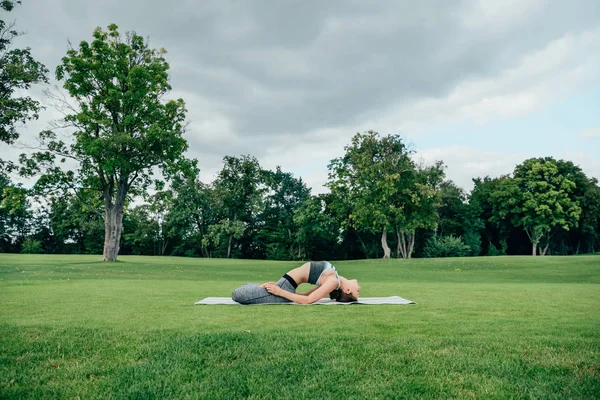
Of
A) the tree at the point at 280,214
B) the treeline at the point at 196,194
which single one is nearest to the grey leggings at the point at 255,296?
the treeline at the point at 196,194

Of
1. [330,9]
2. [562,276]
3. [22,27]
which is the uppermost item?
[22,27]

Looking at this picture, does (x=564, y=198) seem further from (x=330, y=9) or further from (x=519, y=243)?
(x=330, y=9)

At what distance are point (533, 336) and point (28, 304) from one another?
29.2 feet

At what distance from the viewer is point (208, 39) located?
2392 cm

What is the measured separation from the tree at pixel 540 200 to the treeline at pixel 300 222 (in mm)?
155

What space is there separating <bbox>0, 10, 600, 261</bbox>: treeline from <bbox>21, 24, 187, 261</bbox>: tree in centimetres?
11

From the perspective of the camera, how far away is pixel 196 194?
64.2 meters

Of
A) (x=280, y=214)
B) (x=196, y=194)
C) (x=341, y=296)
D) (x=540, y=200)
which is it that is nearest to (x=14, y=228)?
(x=196, y=194)

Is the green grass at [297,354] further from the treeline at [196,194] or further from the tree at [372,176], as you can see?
the tree at [372,176]

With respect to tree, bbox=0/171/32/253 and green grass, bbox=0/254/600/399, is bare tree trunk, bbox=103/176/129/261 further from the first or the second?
tree, bbox=0/171/32/253

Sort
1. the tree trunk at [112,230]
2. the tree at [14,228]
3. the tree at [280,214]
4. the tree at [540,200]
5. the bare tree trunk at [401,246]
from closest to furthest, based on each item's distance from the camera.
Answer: the tree trunk at [112,230] → the bare tree trunk at [401,246] → the tree at [540,200] → the tree at [280,214] → the tree at [14,228]

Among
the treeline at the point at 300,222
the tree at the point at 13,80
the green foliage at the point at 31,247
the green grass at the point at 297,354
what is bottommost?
the green foliage at the point at 31,247

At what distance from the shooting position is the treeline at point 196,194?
3178 cm

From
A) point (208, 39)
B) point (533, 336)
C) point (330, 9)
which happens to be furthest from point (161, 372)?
point (208, 39)
